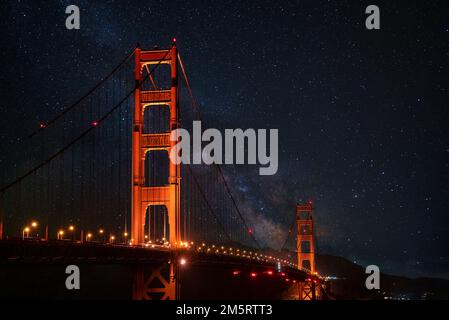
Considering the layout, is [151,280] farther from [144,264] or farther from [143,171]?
[143,171]

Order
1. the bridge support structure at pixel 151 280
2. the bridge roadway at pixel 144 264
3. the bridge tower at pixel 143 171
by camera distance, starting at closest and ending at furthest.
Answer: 1. the bridge roadway at pixel 144 264
2. the bridge support structure at pixel 151 280
3. the bridge tower at pixel 143 171

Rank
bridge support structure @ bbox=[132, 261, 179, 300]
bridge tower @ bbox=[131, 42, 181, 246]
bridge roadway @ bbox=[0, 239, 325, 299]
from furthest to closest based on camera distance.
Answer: bridge tower @ bbox=[131, 42, 181, 246] → bridge support structure @ bbox=[132, 261, 179, 300] → bridge roadway @ bbox=[0, 239, 325, 299]

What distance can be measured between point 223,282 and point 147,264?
2419 inches

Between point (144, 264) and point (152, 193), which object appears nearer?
point (144, 264)

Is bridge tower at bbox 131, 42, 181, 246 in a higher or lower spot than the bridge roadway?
higher

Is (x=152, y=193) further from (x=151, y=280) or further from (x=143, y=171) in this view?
(x=151, y=280)

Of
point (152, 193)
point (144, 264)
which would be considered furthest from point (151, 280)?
point (152, 193)

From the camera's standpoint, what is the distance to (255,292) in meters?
96.0

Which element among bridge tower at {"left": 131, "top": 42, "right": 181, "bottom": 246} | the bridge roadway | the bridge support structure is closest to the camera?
the bridge roadway

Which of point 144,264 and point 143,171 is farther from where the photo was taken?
point 143,171

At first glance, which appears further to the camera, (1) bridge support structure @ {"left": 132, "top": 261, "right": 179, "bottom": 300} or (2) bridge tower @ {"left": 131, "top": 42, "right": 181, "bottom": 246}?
(2) bridge tower @ {"left": 131, "top": 42, "right": 181, "bottom": 246}

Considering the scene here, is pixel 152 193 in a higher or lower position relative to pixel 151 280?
higher

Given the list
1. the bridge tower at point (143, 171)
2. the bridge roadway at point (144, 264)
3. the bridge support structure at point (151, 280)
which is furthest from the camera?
the bridge tower at point (143, 171)
